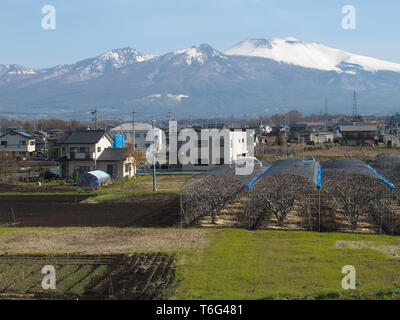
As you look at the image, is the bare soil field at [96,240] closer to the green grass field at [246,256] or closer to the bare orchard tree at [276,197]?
the green grass field at [246,256]

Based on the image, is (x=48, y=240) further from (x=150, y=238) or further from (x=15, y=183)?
(x=15, y=183)

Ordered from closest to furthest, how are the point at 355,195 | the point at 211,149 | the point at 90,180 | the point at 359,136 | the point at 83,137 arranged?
the point at 355,195 < the point at 90,180 < the point at 83,137 < the point at 211,149 < the point at 359,136

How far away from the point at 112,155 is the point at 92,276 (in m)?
18.7

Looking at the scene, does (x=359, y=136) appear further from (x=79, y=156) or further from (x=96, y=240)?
(x=96, y=240)

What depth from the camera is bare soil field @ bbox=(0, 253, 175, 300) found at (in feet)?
26.5

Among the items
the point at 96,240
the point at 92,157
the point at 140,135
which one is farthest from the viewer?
the point at 140,135

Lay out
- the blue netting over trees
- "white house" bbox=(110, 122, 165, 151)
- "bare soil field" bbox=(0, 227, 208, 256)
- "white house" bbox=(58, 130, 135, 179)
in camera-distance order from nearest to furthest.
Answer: "bare soil field" bbox=(0, 227, 208, 256) < the blue netting over trees < "white house" bbox=(58, 130, 135, 179) < "white house" bbox=(110, 122, 165, 151)

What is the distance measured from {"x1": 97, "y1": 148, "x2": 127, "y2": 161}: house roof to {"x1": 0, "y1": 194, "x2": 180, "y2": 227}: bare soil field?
6.16 meters

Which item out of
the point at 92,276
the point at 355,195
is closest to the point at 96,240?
the point at 92,276

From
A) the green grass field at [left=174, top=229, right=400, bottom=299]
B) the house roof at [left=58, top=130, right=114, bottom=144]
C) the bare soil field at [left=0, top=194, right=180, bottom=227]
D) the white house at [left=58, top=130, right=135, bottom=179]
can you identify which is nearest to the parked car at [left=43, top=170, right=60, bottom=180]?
the white house at [left=58, top=130, right=135, bottom=179]

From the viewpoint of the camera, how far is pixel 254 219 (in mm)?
14469

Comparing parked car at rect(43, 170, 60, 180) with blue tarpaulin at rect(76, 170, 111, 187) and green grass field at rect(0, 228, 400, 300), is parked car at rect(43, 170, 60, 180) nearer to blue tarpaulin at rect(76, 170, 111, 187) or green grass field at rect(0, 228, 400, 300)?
blue tarpaulin at rect(76, 170, 111, 187)

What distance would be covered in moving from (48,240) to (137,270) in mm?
4195

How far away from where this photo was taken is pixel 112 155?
1072 inches
